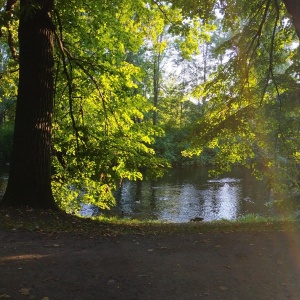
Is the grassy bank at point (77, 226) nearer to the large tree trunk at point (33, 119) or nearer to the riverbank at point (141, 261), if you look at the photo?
the riverbank at point (141, 261)

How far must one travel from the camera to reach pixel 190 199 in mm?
21344

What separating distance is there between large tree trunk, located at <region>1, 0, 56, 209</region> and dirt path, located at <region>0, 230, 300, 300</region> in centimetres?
156

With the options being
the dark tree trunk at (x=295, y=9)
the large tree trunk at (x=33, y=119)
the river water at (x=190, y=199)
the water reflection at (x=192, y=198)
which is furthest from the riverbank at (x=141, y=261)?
the water reflection at (x=192, y=198)

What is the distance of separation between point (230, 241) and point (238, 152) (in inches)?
181

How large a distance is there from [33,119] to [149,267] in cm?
434

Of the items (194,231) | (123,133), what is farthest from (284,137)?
(123,133)

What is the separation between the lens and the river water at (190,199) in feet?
58.5

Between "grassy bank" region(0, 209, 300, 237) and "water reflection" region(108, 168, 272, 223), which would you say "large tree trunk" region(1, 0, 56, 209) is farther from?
"water reflection" region(108, 168, 272, 223)

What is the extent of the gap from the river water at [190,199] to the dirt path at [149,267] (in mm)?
8844

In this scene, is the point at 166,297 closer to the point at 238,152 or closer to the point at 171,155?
the point at 238,152

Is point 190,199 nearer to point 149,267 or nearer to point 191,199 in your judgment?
point 191,199

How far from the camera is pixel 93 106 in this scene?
10984 millimetres

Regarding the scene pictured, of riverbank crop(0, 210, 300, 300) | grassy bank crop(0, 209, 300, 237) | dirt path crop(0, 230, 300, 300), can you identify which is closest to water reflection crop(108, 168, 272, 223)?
grassy bank crop(0, 209, 300, 237)

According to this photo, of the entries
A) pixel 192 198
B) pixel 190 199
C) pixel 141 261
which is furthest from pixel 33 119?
pixel 192 198
